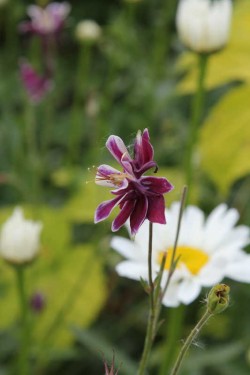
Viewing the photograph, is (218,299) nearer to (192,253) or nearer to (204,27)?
(192,253)

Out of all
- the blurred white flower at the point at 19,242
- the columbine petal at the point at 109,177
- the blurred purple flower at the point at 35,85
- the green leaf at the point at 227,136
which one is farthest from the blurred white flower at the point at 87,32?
the columbine petal at the point at 109,177

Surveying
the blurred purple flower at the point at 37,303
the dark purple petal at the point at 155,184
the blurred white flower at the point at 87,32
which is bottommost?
the blurred purple flower at the point at 37,303

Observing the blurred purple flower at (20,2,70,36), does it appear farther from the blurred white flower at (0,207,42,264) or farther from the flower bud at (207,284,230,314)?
the flower bud at (207,284,230,314)

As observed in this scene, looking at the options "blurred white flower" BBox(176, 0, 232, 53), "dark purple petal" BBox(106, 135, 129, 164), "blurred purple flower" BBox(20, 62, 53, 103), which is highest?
"blurred white flower" BBox(176, 0, 232, 53)

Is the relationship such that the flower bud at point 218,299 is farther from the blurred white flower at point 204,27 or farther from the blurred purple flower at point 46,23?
the blurred purple flower at point 46,23

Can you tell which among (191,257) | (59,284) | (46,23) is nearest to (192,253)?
(191,257)

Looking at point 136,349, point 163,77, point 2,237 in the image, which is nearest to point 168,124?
point 163,77

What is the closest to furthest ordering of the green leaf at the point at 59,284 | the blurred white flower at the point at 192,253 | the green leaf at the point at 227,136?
the blurred white flower at the point at 192,253
the green leaf at the point at 227,136
the green leaf at the point at 59,284

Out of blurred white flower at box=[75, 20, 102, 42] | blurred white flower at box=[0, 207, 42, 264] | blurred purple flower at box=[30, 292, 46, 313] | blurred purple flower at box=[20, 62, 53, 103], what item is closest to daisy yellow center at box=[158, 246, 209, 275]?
blurred white flower at box=[0, 207, 42, 264]
